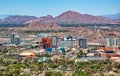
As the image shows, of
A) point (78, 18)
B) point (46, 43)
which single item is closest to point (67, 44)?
point (46, 43)

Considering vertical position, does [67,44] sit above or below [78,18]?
below

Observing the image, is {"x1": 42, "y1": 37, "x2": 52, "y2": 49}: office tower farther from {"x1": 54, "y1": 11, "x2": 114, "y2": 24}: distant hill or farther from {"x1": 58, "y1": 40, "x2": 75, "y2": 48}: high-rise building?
{"x1": 54, "y1": 11, "x2": 114, "y2": 24}: distant hill

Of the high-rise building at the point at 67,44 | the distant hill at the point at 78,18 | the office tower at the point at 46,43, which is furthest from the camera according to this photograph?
the distant hill at the point at 78,18

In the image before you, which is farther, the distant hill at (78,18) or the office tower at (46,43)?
the distant hill at (78,18)

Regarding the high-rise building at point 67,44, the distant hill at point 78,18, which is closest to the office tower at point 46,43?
the high-rise building at point 67,44

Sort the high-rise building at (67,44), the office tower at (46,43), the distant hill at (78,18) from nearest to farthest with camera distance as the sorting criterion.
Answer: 1. the office tower at (46,43)
2. the high-rise building at (67,44)
3. the distant hill at (78,18)

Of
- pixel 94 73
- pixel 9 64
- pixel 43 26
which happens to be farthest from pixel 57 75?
pixel 43 26

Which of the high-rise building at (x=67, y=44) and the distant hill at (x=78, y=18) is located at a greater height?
the distant hill at (x=78, y=18)

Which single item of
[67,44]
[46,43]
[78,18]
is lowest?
[67,44]

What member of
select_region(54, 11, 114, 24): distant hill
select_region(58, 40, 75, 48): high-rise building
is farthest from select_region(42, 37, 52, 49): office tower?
select_region(54, 11, 114, 24): distant hill

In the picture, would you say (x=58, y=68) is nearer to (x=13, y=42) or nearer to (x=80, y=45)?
(x=80, y=45)

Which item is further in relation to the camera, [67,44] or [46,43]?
[67,44]

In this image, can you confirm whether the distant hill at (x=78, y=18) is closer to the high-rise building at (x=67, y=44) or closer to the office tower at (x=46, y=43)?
the high-rise building at (x=67, y=44)

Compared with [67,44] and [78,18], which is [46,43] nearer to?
[67,44]
